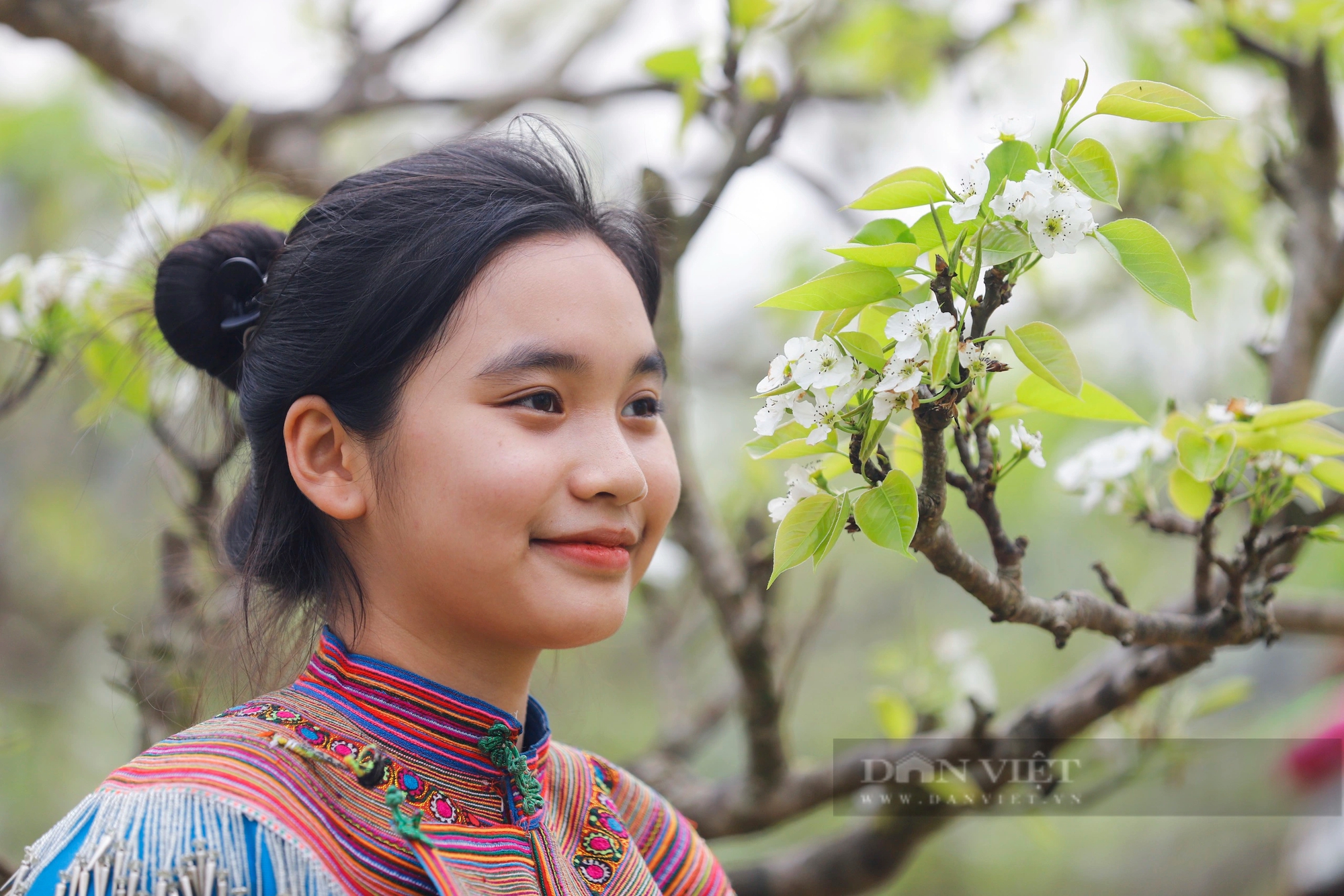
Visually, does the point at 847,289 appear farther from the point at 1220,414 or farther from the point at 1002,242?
the point at 1220,414

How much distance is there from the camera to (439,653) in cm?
112

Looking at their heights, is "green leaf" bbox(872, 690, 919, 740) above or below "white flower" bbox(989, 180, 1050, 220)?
below

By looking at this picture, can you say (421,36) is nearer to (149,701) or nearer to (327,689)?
(149,701)

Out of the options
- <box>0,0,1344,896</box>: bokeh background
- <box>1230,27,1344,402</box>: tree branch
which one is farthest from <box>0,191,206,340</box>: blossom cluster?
<box>1230,27,1344,402</box>: tree branch

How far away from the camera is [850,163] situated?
A: 339 centimetres

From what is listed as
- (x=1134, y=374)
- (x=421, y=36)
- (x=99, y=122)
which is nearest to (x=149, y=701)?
(x=421, y=36)

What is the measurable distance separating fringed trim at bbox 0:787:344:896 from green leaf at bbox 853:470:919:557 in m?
0.58

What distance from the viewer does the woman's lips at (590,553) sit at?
1047 mm

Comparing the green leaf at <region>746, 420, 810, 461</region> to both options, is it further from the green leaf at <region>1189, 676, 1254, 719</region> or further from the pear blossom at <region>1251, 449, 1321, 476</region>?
the green leaf at <region>1189, 676, 1254, 719</region>

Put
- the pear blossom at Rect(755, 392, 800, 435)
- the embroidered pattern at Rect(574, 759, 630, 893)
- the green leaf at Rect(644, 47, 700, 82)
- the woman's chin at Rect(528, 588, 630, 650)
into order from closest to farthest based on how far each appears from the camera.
Answer: the pear blossom at Rect(755, 392, 800, 435) < the woman's chin at Rect(528, 588, 630, 650) < the embroidered pattern at Rect(574, 759, 630, 893) < the green leaf at Rect(644, 47, 700, 82)

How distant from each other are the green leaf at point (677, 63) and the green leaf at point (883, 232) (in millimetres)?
827

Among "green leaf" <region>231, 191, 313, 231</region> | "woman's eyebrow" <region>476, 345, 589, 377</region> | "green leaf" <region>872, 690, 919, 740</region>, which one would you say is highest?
"green leaf" <region>231, 191, 313, 231</region>

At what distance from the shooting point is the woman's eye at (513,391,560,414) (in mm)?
1057

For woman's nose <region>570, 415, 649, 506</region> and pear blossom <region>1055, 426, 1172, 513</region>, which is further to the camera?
pear blossom <region>1055, 426, 1172, 513</region>
